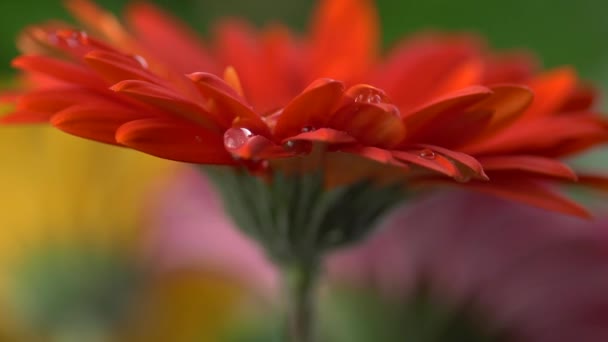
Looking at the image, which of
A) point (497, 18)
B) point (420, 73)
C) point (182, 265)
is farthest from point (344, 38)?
point (497, 18)

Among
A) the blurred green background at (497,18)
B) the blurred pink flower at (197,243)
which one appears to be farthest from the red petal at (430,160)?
the blurred green background at (497,18)

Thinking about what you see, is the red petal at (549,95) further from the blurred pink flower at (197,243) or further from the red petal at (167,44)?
the blurred pink flower at (197,243)

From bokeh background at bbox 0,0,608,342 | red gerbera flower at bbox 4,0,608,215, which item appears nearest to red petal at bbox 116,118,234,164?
red gerbera flower at bbox 4,0,608,215

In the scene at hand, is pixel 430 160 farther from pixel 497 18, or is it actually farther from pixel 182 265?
pixel 497 18

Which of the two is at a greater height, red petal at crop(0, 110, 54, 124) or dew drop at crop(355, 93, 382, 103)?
red petal at crop(0, 110, 54, 124)

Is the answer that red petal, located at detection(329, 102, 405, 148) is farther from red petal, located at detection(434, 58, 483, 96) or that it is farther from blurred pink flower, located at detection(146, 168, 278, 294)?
blurred pink flower, located at detection(146, 168, 278, 294)
